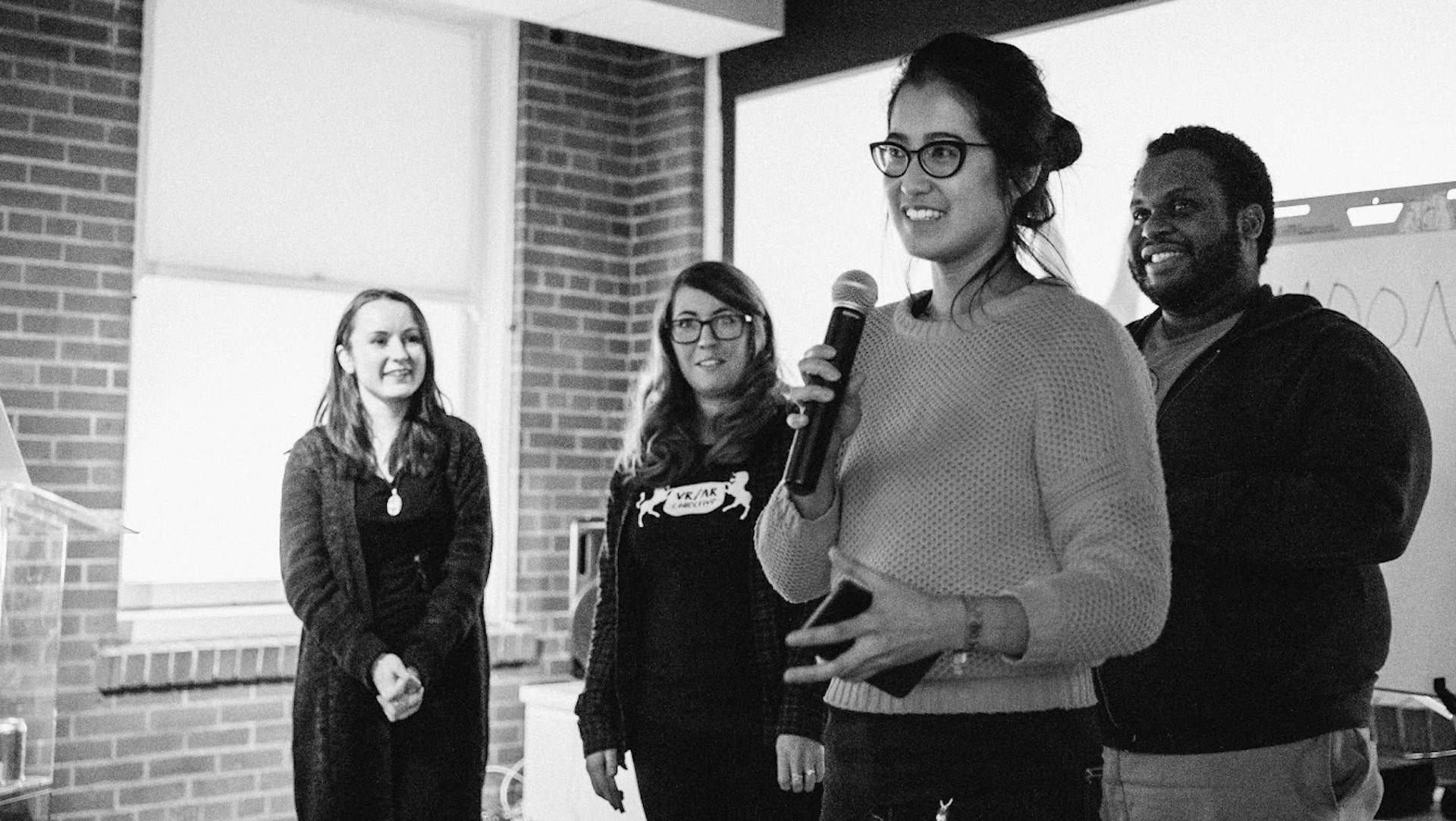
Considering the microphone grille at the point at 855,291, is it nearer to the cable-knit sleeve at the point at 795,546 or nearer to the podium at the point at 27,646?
the cable-knit sleeve at the point at 795,546

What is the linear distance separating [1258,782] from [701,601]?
1074mm

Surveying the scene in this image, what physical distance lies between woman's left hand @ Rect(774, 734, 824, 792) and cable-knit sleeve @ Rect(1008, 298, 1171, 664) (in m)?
1.31

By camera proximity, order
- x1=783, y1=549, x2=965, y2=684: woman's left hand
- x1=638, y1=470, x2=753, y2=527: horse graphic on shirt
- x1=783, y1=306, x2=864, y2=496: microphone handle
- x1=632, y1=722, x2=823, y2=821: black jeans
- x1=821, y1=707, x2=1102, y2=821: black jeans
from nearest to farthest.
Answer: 1. x1=783, y1=549, x2=965, y2=684: woman's left hand
2. x1=821, y1=707, x2=1102, y2=821: black jeans
3. x1=783, y1=306, x2=864, y2=496: microphone handle
4. x1=632, y1=722, x2=823, y2=821: black jeans
5. x1=638, y1=470, x2=753, y2=527: horse graphic on shirt

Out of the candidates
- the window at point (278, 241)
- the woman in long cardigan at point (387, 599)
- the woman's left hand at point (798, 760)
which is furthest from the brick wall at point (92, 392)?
the woman's left hand at point (798, 760)

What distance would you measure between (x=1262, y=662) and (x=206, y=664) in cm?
361

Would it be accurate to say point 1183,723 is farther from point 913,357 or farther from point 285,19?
point 285,19

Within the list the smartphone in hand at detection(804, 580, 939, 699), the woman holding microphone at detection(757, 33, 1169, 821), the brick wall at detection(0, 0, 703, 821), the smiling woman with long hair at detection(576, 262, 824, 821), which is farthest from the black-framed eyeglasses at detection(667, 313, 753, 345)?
the brick wall at detection(0, 0, 703, 821)

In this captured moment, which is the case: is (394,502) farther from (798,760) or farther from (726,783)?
(798,760)

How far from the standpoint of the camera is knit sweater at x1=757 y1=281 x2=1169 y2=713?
129 cm

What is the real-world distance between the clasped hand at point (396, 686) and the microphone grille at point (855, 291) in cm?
190

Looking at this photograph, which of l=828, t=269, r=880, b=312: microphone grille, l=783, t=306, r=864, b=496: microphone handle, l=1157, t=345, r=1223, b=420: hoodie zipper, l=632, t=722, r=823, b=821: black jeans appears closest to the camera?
l=783, t=306, r=864, b=496: microphone handle

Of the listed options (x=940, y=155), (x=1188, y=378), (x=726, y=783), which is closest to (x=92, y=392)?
(x=726, y=783)

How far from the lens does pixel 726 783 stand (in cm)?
269

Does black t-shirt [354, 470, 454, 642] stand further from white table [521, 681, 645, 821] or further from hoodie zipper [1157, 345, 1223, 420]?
hoodie zipper [1157, 345, 1223, 420]
